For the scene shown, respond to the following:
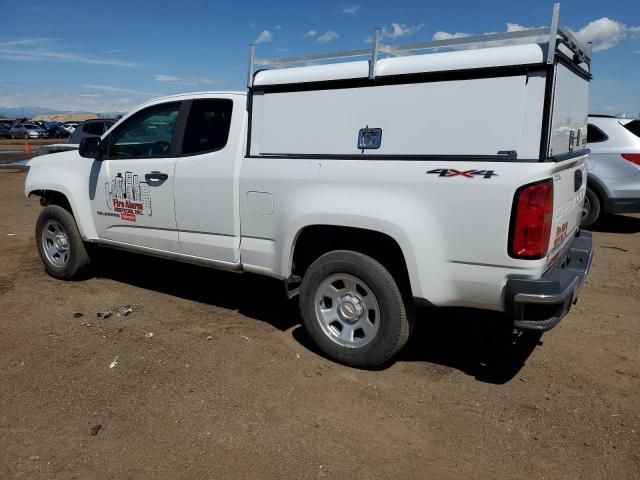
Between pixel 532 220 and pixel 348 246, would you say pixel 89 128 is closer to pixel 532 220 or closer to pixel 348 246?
pixel 348 246

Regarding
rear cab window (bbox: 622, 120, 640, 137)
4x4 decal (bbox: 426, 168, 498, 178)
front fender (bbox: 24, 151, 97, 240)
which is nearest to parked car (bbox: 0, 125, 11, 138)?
front fender (bbox: 24, 151, 97, 240)

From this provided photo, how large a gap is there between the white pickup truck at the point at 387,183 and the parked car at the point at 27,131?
5068 centimetres

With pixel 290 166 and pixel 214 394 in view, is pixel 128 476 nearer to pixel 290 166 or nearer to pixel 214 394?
pixel 214 394

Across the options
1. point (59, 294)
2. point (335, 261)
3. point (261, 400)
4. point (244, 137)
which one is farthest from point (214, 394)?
point (59, 294)

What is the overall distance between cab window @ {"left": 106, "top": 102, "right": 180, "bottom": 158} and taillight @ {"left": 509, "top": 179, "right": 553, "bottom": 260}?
122 inches

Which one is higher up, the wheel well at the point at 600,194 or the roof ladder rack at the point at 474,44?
the roof ladder rack at the point at 474,44

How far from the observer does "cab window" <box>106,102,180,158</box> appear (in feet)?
16.6

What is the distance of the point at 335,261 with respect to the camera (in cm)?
393

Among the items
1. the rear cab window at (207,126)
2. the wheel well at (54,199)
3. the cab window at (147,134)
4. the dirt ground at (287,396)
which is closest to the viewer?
the dirt ground at (287,396)

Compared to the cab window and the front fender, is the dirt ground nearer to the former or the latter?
the front fender

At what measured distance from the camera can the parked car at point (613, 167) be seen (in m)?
8.28

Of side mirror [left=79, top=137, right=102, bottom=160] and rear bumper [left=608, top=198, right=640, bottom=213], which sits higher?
side mirror [left=79, top=137, right=102, bottom=160]

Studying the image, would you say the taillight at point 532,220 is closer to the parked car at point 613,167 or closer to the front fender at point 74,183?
the front fender at point 74,183

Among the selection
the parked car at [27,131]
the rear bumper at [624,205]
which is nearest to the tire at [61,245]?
the rear bumper at [624,205]
